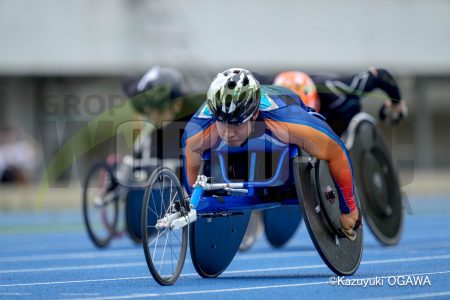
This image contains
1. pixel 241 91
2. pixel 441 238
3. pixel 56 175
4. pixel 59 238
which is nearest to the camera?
pixel 241 91

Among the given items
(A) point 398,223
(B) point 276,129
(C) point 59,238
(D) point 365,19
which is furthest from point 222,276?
(D) point 365,19

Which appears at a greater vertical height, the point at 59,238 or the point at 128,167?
the point at 128,167

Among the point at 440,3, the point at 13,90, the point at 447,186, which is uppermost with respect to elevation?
the point at 440,3

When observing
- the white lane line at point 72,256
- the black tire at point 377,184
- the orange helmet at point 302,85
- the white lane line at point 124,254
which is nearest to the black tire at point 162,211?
the white lane line at point 124,254

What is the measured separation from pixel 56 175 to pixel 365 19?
401 inches

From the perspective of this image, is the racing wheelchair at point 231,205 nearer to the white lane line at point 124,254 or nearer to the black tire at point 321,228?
the black tire at point 321,228

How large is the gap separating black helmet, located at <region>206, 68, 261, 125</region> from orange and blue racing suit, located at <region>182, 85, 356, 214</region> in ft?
0.92

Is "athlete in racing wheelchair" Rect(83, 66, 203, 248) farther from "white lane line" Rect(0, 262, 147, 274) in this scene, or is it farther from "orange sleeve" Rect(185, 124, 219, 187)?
"orange sleeve" Rect(185, 124, 219, 187)

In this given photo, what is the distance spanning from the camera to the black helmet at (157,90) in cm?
1608

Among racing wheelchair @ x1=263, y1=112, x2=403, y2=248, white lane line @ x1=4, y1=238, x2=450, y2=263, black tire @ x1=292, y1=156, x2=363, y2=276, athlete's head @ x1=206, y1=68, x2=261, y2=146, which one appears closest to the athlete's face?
athlete's head @ x1=206, y1=68, x2=261, y2=146

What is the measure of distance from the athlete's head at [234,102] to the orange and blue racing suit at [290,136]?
206mm

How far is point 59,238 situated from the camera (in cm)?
1808

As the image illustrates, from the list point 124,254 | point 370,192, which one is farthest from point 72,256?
point 370,192

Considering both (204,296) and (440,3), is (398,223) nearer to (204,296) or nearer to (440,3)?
(204,296)
